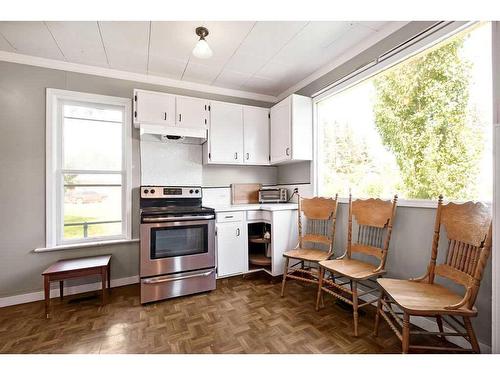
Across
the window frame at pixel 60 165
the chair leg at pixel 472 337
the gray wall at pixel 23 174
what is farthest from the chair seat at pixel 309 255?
the gray wall at pixel 23 174

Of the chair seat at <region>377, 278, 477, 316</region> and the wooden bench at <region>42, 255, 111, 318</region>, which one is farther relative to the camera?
the wooden bench at <region>42, 255, 111, 318</region>

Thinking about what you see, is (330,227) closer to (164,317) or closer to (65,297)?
(164,317)

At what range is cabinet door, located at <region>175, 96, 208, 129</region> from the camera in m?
2.80

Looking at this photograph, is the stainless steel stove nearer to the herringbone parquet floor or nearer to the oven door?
the oven door

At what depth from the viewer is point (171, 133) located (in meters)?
2.61

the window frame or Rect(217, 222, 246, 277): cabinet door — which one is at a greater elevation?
the window frame

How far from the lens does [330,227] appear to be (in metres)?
2.61

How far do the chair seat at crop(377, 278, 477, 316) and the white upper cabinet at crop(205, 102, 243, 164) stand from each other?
2.20m

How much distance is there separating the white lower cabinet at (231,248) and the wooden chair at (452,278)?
1.55 meters

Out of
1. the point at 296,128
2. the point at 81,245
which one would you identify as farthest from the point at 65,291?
the point at 296,128

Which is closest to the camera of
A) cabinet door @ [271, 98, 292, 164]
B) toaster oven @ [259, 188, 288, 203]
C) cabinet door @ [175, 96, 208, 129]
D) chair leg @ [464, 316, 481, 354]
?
chair leg @ [464, 316, 481, 354]

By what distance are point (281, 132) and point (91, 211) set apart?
257cm

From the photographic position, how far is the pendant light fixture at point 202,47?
6.12 feet

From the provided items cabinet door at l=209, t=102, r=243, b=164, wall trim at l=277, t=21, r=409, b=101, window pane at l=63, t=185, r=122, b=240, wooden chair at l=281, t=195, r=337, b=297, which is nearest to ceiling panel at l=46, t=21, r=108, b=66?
cabinet door at l=209, t=102, r=243, b=164
